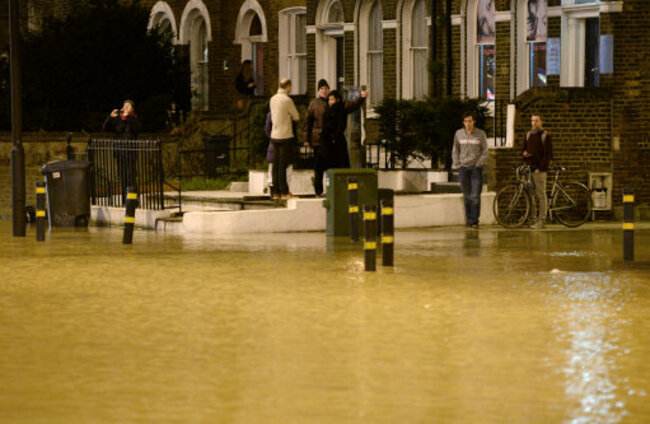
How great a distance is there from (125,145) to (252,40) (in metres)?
14.2

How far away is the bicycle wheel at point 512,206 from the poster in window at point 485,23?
291 inches

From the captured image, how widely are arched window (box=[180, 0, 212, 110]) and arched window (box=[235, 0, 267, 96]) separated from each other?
72.3 inches

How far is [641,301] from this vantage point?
13945 mm

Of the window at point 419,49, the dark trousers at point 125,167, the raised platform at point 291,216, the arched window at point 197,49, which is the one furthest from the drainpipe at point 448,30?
the arched window at point 197,49

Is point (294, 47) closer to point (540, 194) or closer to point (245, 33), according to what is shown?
point (245, 33)

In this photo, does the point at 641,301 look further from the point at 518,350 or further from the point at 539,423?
the point at 539,423

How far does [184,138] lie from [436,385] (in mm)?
25830

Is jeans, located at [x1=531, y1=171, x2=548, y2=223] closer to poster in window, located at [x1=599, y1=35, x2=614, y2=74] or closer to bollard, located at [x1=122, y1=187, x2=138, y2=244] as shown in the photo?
poster in window, located at [x1=599, y1=35, x2=614, y2=74]

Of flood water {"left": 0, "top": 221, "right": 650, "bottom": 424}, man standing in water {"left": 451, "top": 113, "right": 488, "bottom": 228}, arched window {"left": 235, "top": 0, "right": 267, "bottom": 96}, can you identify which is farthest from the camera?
arched window {"left": 235, "top": 0, "right": 267, "bottom": 96}

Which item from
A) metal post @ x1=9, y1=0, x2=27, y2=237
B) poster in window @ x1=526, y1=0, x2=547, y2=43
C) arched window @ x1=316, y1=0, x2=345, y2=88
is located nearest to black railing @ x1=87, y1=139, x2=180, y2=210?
metal post @ x1=9, y1=0, x2=27, y2=237

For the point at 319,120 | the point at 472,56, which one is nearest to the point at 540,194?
the point at 319,120

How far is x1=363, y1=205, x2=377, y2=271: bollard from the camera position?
16.1m

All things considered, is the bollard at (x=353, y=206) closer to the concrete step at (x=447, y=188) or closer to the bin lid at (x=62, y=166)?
the concrete step at (x=447, y=188)

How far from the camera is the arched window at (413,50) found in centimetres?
3253
